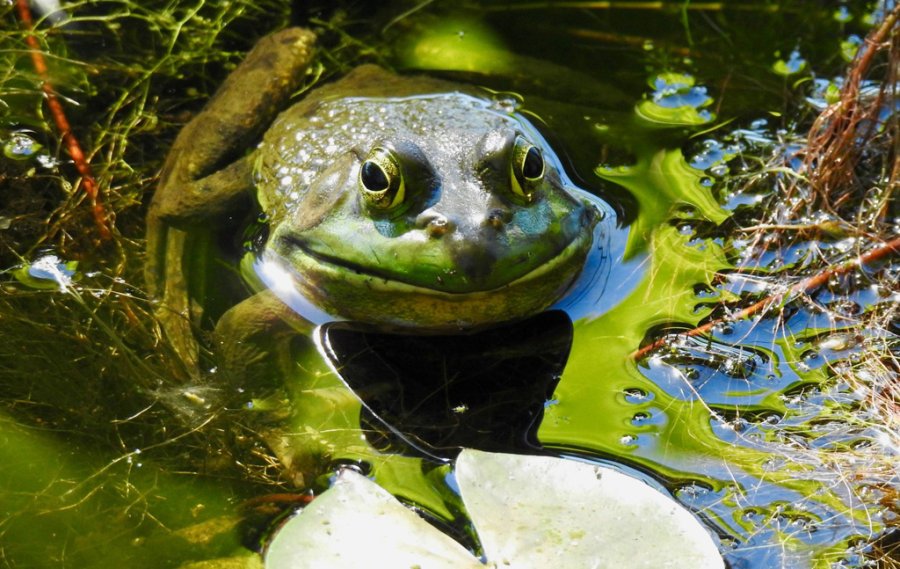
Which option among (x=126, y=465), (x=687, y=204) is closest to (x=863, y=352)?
(x=687, y=204)

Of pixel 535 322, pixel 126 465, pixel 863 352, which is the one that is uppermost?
pixel 863 352

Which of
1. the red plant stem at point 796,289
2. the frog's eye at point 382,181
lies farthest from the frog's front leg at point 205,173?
the red plant stem at point 796,289

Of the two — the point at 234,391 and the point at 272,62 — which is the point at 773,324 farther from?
the point at 272,62

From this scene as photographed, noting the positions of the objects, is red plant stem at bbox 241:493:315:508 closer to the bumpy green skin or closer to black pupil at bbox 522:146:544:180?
the bumpy green skin

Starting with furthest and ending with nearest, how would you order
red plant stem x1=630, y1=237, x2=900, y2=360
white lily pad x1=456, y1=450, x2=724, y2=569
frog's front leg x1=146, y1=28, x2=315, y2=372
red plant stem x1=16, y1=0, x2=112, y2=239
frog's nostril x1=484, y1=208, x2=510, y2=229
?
red plant stem x1=16, y1=0, x2=112, y2=239
frog's front leg x1=146, y1=28, x2=315, y2=372
red plant stem x1=630, y1=237, x2=900, y2=360
frog's nostril x1=484, y1=208, x2=510, y2=229
white lily pad x1=456, y1=450, x2=724, y2=569

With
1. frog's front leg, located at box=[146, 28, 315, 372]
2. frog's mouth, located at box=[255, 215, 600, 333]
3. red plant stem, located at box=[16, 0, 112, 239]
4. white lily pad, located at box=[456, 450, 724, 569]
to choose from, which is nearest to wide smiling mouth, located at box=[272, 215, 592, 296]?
frog's mouth, located at box=[255, 215, 600, 333]

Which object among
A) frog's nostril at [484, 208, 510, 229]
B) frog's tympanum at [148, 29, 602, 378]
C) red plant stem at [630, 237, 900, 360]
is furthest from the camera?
red plant stem at [630, 237, 900, 360]
